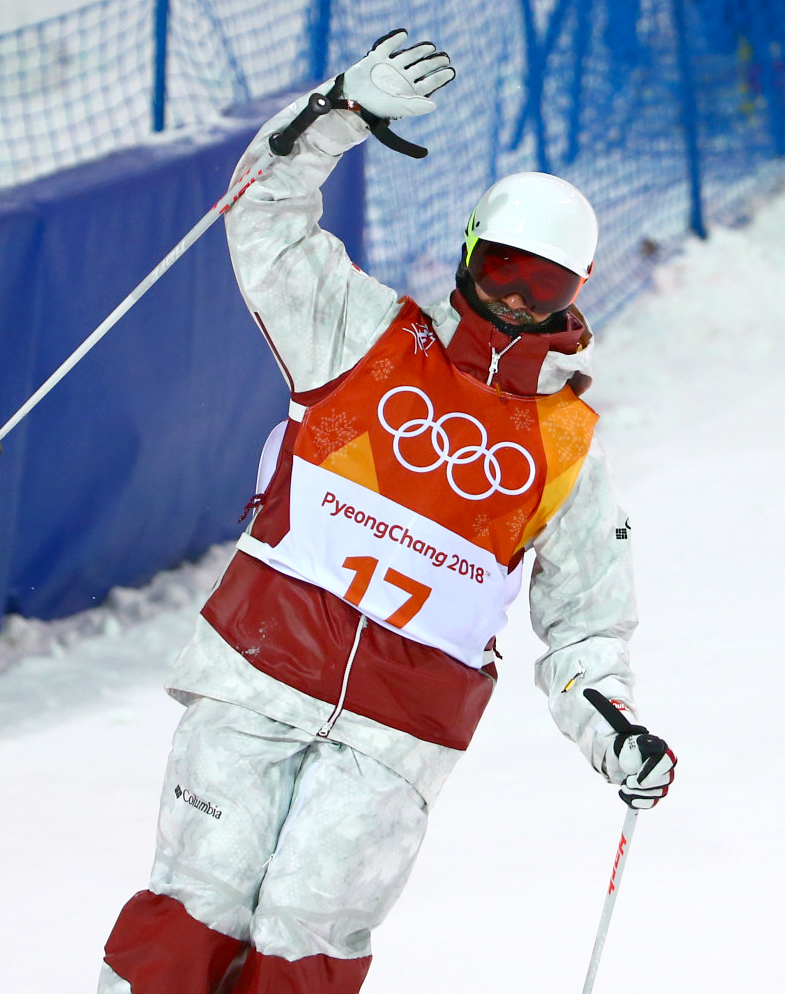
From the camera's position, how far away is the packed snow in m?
3.75

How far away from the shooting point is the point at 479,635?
2.92 meters

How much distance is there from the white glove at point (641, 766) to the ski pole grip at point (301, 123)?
3.80 ft

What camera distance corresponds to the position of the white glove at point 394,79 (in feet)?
8.91

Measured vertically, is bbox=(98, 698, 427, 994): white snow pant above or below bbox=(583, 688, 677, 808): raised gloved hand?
below

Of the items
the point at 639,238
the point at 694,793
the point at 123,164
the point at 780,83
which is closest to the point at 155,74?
the point at 123,164

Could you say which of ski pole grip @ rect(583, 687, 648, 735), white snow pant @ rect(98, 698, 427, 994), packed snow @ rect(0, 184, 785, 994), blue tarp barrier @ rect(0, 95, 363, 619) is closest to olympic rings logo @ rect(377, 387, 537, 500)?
ski pole grip @ rect(583, 687, 648, 735)

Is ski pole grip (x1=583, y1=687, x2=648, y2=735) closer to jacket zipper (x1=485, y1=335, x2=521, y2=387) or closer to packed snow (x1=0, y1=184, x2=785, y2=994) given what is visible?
jacket zipper (x1=485, y1=335, x2=521, y2=387)

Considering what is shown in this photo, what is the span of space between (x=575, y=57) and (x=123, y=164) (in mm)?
3152

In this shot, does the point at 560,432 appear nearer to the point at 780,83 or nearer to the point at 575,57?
the point at 575,57

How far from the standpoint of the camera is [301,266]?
2.84 meters

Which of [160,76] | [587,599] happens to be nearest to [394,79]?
[587,599]

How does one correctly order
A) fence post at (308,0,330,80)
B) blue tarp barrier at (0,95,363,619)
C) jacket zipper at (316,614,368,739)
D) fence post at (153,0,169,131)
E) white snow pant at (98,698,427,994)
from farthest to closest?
fence post at (308,0,330,80) → fence post at (153,0,169,131) → blue tarp barrier at (0,95,363,619) → jacket zipper at (316,614,368,739) → white snow pant at (98,698,427,994)

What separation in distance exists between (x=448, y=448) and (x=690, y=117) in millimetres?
5606

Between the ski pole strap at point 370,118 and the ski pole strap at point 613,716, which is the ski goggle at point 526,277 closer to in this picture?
the ski pole strap at point 370,118
